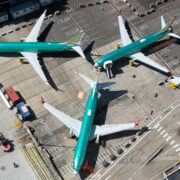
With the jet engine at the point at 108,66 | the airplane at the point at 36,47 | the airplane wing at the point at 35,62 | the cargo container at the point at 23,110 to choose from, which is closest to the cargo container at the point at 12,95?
the cargo container at the point at 23,110

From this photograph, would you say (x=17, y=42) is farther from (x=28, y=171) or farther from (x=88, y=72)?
(x=28, y=171)

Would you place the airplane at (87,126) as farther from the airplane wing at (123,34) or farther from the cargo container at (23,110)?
the airplane wing at (123,34)

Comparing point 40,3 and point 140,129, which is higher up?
point 40,3

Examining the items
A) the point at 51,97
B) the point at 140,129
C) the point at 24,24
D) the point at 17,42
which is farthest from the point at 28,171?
the point at 24,24

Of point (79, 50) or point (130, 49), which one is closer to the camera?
point (79, 50)

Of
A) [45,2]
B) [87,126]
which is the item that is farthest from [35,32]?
[87,126]

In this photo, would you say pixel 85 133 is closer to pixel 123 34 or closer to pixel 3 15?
pixel 123 34

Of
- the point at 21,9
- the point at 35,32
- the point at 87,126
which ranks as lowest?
the point at 87,126
